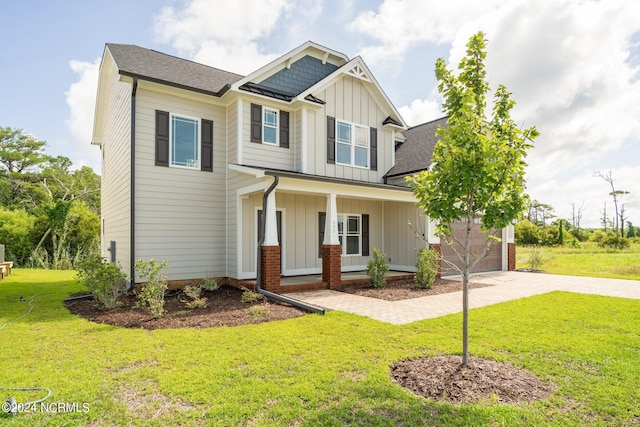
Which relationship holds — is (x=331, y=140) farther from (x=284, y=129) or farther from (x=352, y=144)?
(x=284, y=129)

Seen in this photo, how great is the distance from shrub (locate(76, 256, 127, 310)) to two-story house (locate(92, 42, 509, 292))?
1565 mm

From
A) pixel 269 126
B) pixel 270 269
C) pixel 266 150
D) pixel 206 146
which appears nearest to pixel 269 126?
pixel 269 126

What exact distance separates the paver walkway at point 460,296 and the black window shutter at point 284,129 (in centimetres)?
513

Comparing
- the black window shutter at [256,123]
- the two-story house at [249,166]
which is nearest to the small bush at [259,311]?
the two-story house at [249,166]

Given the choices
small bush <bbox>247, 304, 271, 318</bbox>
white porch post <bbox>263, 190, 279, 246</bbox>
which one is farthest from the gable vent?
small bush <bbox>247, 304, 271, 318</bbox>

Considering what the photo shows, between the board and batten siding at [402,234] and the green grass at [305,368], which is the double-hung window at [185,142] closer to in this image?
the green grass at [305,368]

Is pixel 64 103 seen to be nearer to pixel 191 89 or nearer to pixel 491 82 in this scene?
pixel 191 89

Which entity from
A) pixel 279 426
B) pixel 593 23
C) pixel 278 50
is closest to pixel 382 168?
pixel 278 50

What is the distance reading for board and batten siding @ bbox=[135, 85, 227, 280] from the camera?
32.8 feet

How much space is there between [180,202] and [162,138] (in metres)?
1.95

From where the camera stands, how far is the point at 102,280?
26.3 feet

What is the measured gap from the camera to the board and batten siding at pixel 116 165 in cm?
1042

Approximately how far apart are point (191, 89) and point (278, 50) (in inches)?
180

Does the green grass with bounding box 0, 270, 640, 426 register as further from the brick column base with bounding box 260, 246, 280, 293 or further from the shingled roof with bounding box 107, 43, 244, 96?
the shingled roof with bounding box 107, 43, 244, 96
